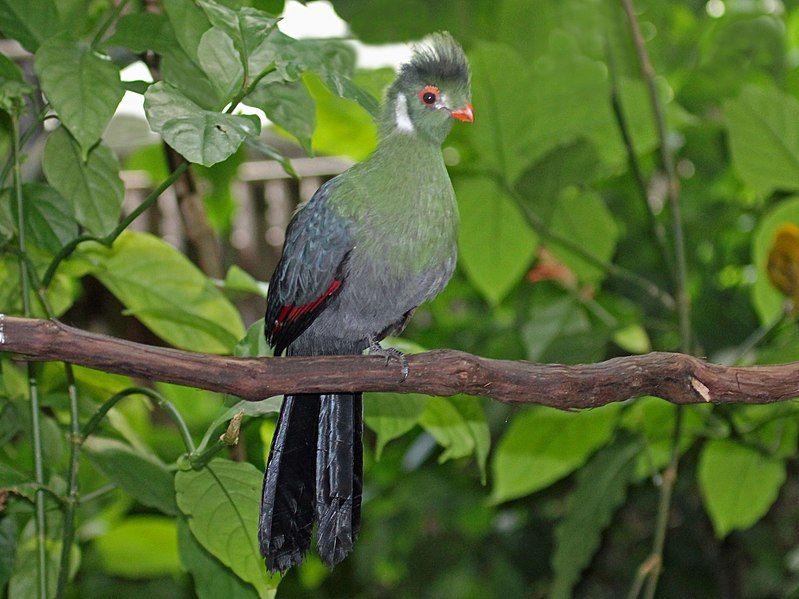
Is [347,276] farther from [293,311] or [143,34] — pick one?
[143,34]

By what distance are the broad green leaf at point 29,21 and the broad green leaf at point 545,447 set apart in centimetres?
110

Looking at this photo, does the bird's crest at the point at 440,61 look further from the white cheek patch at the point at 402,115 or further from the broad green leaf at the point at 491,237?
the broad green leaf at the point at 491,237

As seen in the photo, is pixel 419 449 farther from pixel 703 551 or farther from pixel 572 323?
pixel 703 551

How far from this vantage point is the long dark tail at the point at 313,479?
1.24 m

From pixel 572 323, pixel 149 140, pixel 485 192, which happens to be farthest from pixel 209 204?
pixel 572 323

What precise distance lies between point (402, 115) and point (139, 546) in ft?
4.16

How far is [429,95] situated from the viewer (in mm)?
1416

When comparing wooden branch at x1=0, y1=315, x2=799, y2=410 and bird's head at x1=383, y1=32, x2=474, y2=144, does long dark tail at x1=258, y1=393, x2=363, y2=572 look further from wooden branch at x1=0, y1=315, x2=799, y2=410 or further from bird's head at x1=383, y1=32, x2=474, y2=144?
bird's head at x1=383, y1=32, x2=474, y2=144

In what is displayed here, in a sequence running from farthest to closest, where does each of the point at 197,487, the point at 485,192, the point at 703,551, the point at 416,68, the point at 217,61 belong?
the point at 703,551 < the point at 485,192 < the point at 416,68 < the point at 197,487 < the point at 217,61

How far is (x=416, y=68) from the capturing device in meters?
1.44

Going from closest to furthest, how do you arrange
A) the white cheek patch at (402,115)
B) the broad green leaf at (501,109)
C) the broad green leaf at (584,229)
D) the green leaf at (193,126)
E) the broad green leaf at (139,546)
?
the green leaf at (193,126) < the white cheek patch at (402,115) < the broad green leaf at (501,109) < the broad green leaf at (584,229) < the broad green leaf at (139,546)

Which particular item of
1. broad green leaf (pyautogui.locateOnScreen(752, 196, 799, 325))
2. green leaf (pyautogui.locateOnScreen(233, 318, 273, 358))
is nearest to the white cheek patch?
green leaf (pyautogui.locateOnScreen(233, 318, 273, 358))

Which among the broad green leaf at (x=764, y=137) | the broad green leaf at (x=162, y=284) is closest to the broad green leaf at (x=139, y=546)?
the broad green leaf at (x=162, y=284)

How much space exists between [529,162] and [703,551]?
4.37 ft
